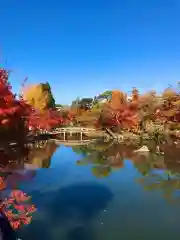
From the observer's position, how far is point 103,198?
10.0m

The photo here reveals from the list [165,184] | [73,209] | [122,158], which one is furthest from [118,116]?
[73,209]

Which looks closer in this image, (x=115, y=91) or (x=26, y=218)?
(x=26, y=218)

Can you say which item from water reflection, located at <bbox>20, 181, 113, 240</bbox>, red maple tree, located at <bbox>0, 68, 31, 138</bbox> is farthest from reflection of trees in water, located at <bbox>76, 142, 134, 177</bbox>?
red maple tree, located at <bbox>0, 68, 31, 138</bbox>

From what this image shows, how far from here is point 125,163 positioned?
53.7ft

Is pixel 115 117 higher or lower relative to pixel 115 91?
lower

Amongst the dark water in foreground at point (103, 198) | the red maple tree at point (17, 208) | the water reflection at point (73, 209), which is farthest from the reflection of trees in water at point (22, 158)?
the water reflection at point (73, 209)

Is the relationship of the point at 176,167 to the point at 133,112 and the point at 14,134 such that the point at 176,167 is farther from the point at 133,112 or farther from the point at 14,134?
the point at 133,112

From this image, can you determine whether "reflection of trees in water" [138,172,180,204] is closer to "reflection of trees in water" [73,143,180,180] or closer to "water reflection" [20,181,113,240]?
"reflection of trees in water" [73,143,180,180]

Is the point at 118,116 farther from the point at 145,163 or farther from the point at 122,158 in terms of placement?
the point at 145,163

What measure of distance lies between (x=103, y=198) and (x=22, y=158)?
28.5ft

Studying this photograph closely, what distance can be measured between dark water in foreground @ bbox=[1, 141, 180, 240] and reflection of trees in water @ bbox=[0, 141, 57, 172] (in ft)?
0.38

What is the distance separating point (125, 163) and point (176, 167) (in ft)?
9.47

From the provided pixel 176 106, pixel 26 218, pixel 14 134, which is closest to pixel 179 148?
pixel 176 106

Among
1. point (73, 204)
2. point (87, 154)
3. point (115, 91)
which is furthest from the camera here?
point (115, 91)
